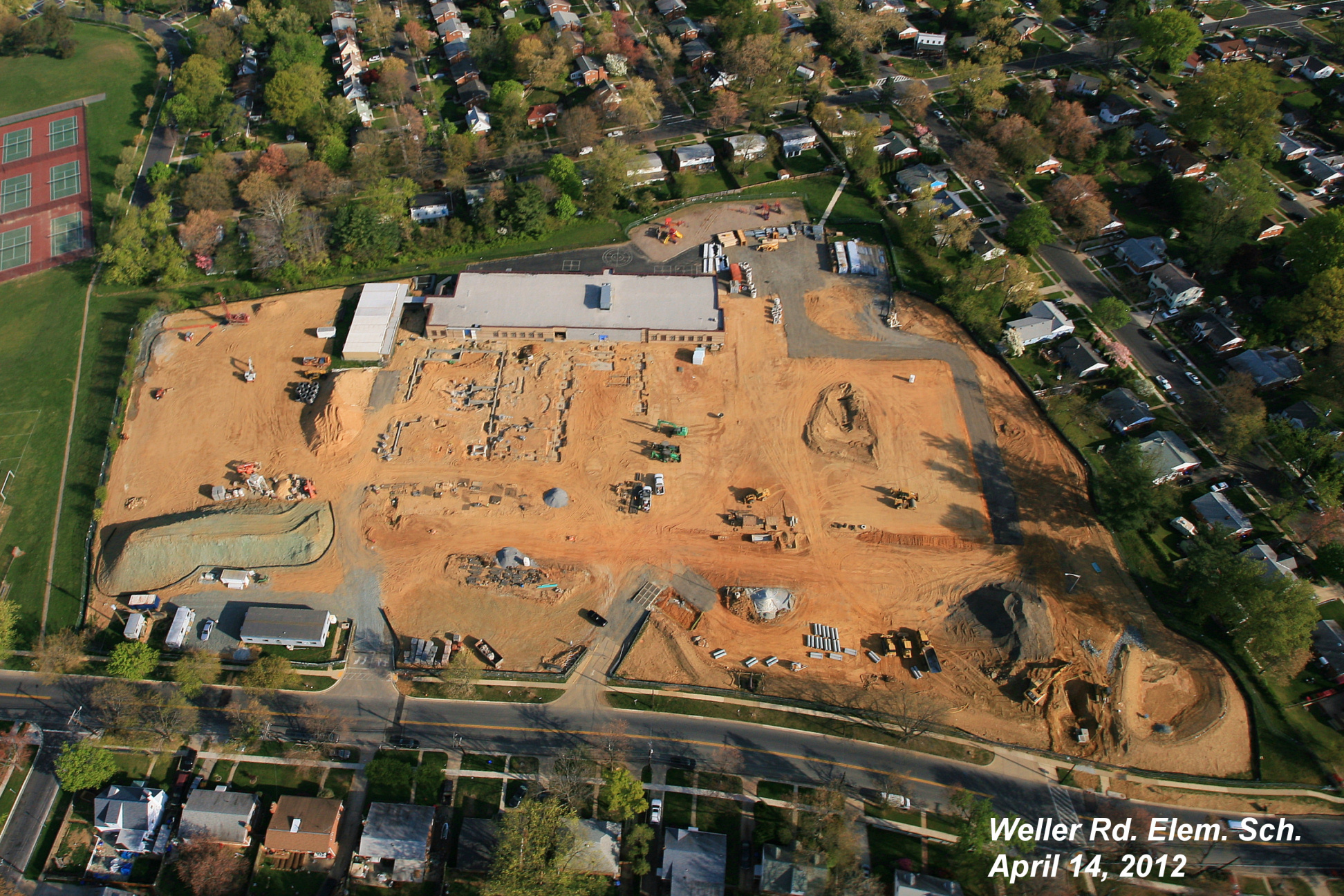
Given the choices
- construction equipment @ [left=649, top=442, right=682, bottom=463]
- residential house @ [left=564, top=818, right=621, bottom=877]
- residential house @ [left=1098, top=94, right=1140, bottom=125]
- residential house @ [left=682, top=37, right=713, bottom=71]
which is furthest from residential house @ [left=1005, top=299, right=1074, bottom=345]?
residential house @ [left=682, top=37, right=713, bottom=71]

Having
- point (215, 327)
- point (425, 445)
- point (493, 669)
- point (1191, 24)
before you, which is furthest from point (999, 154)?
point (215, 327)

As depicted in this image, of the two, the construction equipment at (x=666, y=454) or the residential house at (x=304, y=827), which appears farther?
the construction equipment at (x=666, y=454)

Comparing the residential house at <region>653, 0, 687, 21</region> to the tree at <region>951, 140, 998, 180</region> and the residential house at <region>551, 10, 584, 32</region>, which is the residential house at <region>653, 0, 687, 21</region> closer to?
the residential house at <region>551, 10, 584, 32</region>

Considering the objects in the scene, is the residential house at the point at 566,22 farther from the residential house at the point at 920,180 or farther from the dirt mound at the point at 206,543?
the dirt mound at the point at 206,543

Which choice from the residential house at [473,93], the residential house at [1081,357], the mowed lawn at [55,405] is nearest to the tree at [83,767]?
the mowed lawn at [55,405]

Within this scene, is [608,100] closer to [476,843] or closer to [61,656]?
[61,656]

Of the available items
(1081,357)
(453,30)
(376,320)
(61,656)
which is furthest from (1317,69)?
(61,656)

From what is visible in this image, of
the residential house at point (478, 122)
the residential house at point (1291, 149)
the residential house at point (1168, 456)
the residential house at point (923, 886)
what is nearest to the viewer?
the residential house at point (923, 886)
